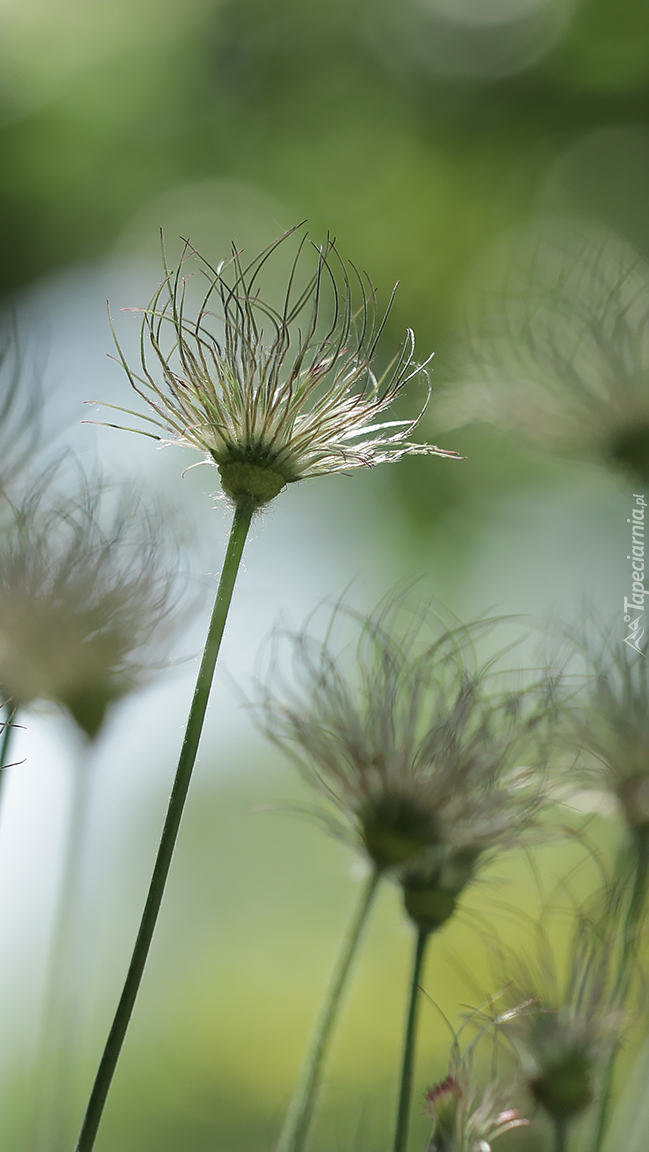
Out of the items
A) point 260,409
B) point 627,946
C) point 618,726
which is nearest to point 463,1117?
point 627,946

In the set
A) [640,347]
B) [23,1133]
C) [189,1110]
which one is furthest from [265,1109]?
[640,347]

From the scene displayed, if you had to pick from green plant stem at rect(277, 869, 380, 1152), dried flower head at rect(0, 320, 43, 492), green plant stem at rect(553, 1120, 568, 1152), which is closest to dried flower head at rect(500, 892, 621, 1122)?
green plant stem at rect(553, 1120, 568, 1152)

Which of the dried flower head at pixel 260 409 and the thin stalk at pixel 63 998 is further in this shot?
the thin stalk at pixel 63 998

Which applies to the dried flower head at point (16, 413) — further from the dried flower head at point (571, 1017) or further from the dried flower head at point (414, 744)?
the dried flower head at point (571, 1017)

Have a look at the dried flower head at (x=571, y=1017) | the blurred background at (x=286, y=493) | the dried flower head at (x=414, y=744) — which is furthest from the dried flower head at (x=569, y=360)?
the dried flower head at (x=571, y=1017)

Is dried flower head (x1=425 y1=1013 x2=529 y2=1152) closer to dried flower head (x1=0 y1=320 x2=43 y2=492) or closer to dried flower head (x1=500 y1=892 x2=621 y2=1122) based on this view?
dried flower head (x1=500 y1=892 x2=621 y2=1122)

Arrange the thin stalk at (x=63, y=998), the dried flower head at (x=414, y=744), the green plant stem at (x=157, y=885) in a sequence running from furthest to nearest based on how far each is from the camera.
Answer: the thin stalk at (x=63, y=998) → the dried flower head at (x=414, y=744) → the green plant stem at (x=157, y=885)

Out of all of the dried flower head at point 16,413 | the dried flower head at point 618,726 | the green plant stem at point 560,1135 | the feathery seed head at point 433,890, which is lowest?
the green plant stem at point 560,1135
